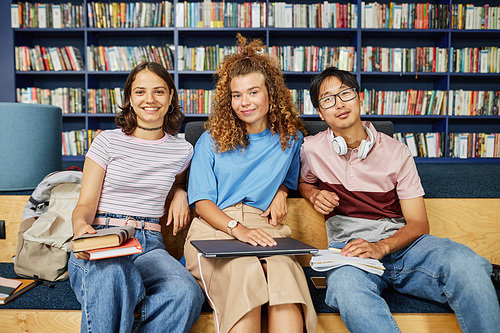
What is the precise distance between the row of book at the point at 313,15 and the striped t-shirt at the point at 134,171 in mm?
2823

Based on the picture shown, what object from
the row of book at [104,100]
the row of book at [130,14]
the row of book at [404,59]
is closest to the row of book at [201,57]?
the row of book at [130,14]

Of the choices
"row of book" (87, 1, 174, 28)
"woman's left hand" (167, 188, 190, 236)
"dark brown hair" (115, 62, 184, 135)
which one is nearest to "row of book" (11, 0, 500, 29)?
"row of book" (87, 1, 174, 28)

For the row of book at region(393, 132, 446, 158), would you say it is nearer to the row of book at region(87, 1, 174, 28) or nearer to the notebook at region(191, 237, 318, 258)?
the row of book at region(87, 1, 174, 28)

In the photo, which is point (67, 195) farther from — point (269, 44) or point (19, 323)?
point (269, 44)

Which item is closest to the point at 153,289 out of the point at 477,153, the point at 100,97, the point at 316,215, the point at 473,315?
the point at 316,215

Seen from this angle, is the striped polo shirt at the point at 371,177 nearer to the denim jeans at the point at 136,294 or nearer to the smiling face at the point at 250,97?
the smiling face at the point at 250,97

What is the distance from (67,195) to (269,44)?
3.15m

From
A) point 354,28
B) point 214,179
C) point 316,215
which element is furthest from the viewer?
point 354,28

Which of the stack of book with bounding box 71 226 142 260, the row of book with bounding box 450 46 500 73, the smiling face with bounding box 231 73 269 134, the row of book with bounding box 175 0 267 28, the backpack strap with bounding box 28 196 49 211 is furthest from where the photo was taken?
the row of book with bounding box 450 46 500 73

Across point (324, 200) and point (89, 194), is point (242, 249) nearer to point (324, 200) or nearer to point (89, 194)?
point (324, 200)

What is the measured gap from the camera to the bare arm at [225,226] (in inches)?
52.1

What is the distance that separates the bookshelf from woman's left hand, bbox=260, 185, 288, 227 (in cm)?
266

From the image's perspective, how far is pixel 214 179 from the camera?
1.54 metres

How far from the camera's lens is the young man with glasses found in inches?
47.4
